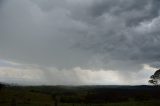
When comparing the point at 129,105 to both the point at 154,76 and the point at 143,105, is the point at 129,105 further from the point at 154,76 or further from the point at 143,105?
the point at 154,76

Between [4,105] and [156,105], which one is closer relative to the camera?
[4,105]

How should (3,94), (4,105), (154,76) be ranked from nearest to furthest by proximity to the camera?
(4,105), (3,94), (154,76)

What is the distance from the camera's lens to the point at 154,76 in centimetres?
12681

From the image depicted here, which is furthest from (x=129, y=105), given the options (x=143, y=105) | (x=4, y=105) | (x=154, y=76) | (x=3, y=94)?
(x=154, y=76)

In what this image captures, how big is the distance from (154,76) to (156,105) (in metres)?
65.1

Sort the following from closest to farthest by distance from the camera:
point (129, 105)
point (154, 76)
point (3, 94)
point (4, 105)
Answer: point (4, 105) → point (129, 105) → point (3, 94) → point (154, 76)

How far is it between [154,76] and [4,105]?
3509 inches

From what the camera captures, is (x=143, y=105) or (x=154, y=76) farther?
(x=154, y=76)

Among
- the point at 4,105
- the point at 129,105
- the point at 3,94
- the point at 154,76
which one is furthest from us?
the point at 154,76

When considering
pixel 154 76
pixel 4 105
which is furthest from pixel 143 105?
pixel 154 76

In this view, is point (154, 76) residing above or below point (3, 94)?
above

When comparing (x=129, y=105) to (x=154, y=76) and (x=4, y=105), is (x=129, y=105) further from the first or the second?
(x=154, y=76)

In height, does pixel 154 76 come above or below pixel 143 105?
above

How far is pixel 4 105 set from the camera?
48281 millimetres
